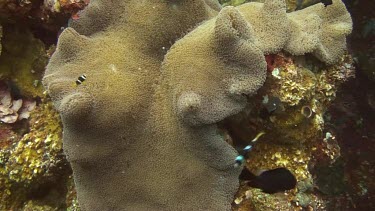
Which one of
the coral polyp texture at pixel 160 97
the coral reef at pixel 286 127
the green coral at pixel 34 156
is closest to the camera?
the coral polyp texture at pixel 160 97

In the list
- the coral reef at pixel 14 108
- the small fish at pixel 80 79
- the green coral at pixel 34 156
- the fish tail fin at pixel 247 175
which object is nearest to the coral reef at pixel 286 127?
the fish tail fin at pixel 247 175

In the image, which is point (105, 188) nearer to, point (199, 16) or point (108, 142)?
point (108, 142)

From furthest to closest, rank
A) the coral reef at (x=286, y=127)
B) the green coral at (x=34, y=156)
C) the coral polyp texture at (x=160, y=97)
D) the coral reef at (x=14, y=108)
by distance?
the coral reef at (x=14, y=108)
the green coral at (x=34, y=156)
the coral reef at (x=286, y=127)
the coral polyp texture at (x=160, y=97)

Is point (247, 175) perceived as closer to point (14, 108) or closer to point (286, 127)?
point (286, 127)

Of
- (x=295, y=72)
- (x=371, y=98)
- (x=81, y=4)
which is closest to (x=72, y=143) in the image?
(x=81, y=4)

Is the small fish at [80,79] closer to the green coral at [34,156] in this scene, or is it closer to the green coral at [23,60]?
the green coral at [34,156]

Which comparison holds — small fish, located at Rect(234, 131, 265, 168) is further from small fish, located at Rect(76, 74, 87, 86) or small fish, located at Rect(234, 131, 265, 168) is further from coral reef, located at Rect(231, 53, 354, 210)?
small fish, located at Rect(76, 74, 87, 86)

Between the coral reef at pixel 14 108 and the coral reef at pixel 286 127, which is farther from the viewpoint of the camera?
the coral reef at pixel 14 108
